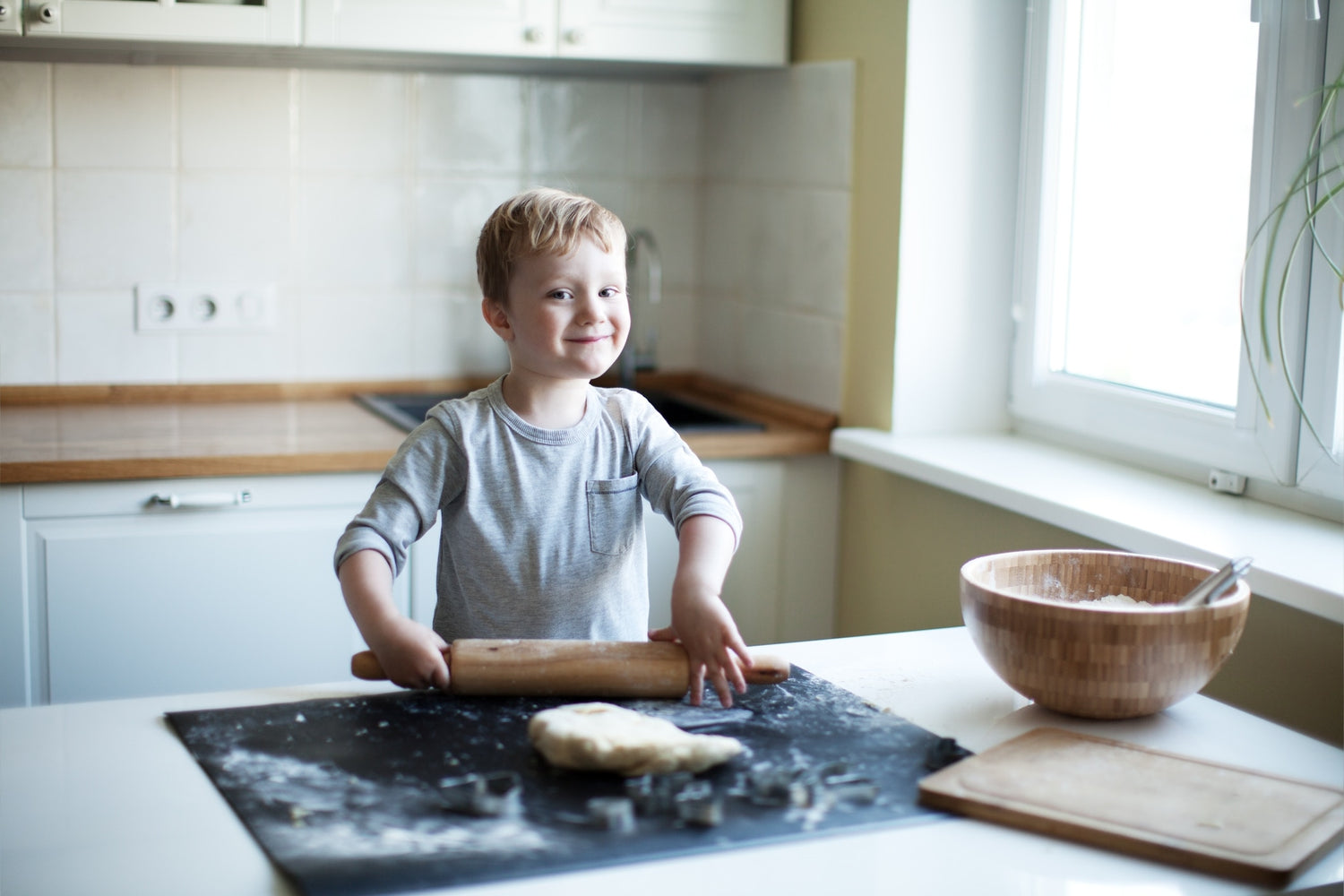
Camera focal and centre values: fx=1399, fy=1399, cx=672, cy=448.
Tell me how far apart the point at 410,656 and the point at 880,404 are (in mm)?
1299

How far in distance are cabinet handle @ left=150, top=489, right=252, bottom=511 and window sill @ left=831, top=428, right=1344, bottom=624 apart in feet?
3.03

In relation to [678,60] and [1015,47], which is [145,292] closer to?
[678,60]

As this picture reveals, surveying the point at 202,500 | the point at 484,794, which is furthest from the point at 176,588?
the point at 484,794

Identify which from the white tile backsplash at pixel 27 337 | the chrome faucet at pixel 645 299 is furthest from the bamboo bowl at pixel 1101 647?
the white tile backsplash at pixel 27 337

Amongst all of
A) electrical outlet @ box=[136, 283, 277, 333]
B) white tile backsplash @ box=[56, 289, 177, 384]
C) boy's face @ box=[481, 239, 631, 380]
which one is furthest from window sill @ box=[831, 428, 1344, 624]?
white tile backsplash @ box=[56, 289, 177, 384]

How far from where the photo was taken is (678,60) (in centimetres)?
237

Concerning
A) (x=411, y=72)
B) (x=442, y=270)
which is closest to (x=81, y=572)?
(x=442, y=270)

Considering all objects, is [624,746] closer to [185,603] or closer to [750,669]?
[750,669]

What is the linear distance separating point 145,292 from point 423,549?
78 cm

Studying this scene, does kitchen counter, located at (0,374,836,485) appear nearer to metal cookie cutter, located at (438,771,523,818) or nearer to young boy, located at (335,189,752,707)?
young boy, located at (335,189,752,707)

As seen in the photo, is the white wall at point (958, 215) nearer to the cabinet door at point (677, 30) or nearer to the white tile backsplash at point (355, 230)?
the cabinet door at point (677, 30)

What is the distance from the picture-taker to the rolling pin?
1.12 meters

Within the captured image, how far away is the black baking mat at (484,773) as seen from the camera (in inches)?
33.5

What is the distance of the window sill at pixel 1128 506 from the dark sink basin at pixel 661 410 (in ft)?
0.67
